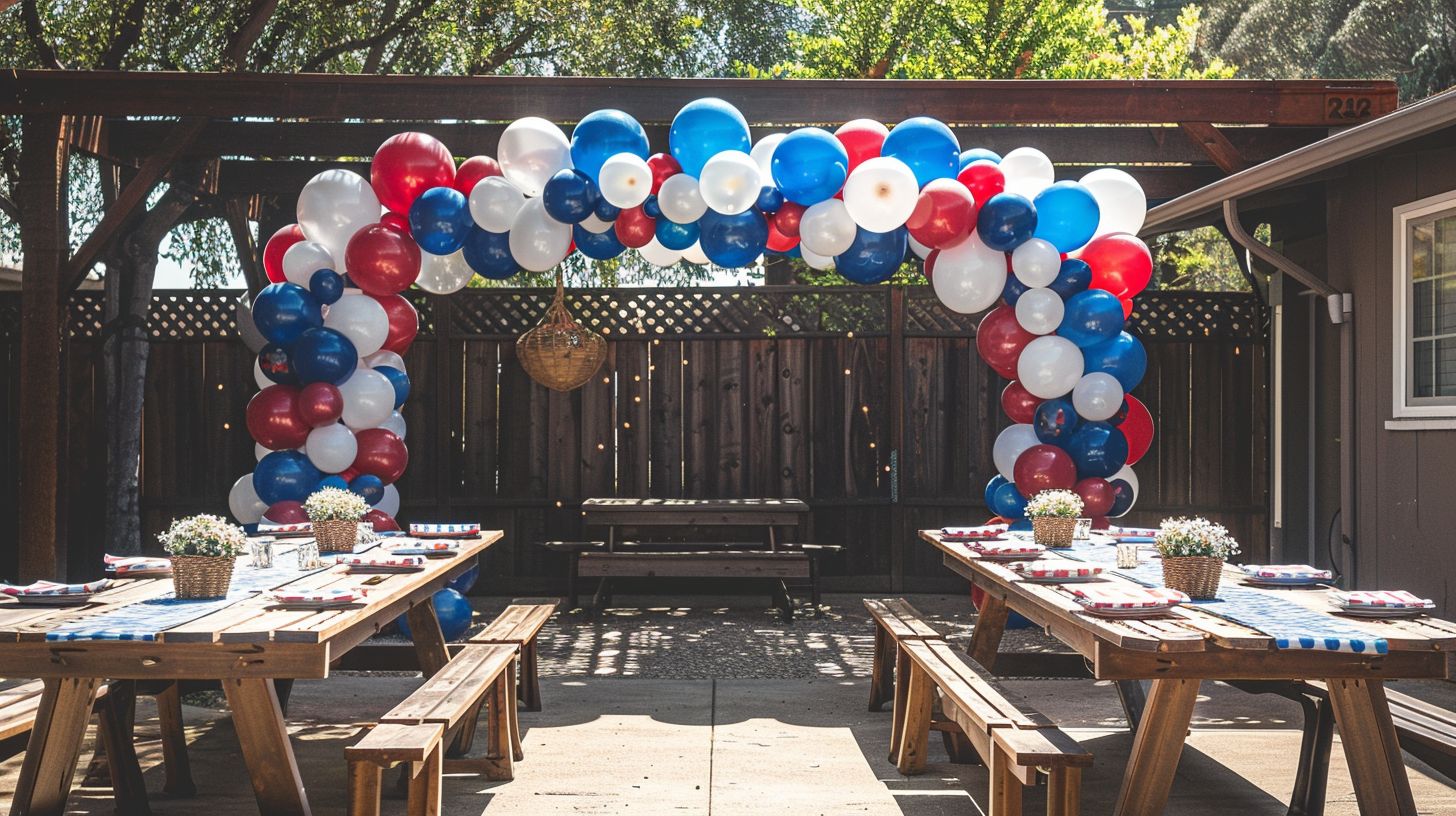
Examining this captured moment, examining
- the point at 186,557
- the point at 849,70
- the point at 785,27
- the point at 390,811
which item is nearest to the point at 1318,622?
the point at 390,811

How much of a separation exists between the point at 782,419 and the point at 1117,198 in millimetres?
2780

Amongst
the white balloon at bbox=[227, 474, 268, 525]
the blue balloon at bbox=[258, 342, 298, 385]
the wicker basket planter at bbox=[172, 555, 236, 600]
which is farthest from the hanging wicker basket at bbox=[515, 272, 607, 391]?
the wicker basket planter at bbox=[172, 555, 236, 600]

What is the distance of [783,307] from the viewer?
307 inches

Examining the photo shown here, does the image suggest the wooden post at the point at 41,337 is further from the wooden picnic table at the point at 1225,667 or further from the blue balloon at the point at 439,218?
the wooden picnic table at the point at 1225,667

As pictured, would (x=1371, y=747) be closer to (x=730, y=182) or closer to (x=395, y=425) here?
(x=730, y=182)

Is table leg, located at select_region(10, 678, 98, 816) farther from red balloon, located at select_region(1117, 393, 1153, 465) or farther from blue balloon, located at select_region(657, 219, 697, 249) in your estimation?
red balloon, located at select_region(1117, 393, 1153, 465)

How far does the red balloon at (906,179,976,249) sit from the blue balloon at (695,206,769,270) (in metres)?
0.77

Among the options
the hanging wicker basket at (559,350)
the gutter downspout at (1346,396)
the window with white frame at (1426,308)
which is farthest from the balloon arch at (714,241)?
the window with white frame at (1426,308)

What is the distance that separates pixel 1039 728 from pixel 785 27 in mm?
14800

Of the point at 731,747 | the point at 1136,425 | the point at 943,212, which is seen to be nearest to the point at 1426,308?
the point at 1136,425

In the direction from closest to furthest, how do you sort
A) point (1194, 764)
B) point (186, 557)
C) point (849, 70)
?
1. point (186, 557)
2. point (1194, 764)
3. point (849, 70)

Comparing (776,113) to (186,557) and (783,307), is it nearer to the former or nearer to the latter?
(783,307)

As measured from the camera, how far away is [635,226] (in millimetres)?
5703

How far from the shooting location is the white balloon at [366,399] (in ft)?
19.7
